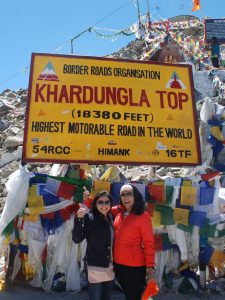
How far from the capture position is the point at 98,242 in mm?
4297

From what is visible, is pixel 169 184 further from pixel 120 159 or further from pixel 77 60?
pixel 77 60

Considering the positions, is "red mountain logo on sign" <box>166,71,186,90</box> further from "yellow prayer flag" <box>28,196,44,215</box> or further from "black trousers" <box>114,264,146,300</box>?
"black trousers" <box>114,264,146,300</box>

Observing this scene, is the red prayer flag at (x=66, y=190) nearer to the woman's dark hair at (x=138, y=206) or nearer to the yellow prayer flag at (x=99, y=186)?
the yellow prayer flag at (x=99, y=186)

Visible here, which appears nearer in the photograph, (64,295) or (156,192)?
(64,295)

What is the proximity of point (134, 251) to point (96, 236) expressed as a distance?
0.44 meters

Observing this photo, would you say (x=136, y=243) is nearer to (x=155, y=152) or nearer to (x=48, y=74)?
(x=155, y=152)

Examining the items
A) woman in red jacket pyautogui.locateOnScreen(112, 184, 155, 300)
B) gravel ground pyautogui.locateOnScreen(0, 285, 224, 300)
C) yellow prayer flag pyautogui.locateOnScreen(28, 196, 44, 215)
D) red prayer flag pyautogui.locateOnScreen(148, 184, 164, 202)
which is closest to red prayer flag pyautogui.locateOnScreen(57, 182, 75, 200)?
yellow prayer flag pyautogui.locateOnScreen(28, 196, 44, 215)

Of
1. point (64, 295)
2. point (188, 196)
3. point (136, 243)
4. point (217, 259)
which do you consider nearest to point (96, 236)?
point (136, 243)

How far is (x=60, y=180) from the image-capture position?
6.14 metres

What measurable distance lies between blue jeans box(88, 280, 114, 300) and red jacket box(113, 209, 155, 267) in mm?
278

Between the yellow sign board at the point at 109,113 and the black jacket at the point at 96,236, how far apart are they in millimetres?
2144

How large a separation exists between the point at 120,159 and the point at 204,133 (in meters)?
1.89

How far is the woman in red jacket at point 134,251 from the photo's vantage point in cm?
427

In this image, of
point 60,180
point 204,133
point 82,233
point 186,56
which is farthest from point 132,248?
point 186,56
